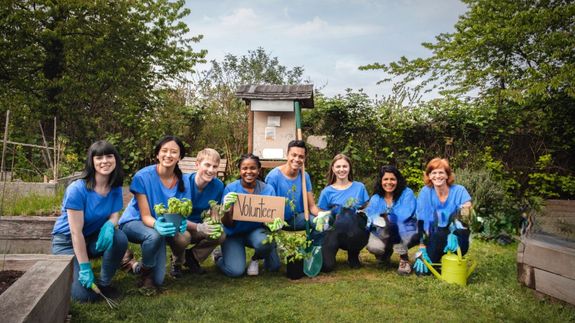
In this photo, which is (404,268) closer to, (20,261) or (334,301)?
(334,301)

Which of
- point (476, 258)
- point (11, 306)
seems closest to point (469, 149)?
point (476, 258)

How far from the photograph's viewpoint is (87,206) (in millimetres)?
2801

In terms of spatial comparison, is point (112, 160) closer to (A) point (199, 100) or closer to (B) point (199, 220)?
(B) point (199, 220)

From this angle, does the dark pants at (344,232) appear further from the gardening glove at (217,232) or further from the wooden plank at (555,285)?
the wooden plank at (555,285)

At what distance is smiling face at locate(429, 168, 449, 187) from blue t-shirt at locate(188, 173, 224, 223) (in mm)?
1907

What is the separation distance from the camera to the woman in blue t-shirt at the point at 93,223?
2.70 metres

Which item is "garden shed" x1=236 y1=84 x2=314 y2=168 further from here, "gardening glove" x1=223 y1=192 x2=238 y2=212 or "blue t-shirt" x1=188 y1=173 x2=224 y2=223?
"gardening glove" x1=223 y1=192 x2=238 y2=212

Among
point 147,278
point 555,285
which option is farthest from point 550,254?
point 147,278

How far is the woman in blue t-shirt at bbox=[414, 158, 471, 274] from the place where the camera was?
3.43 meters

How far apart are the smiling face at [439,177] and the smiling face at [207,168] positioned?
1.92m

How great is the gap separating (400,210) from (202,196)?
5.93 feet

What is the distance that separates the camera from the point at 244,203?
3.31 meters

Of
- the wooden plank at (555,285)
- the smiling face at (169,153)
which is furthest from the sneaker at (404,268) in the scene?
the smiling face at (169,153)

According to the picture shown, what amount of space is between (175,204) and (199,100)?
6023 mm
